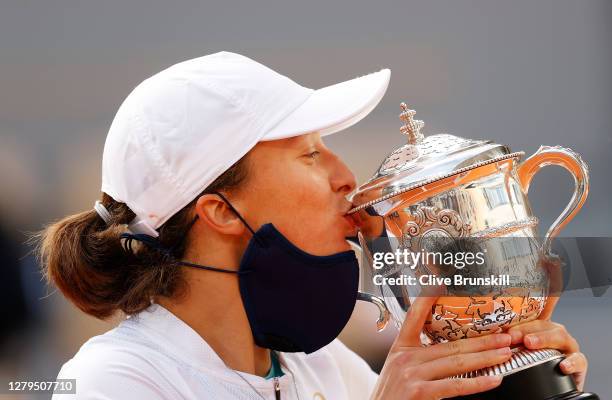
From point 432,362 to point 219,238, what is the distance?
1.48 ft

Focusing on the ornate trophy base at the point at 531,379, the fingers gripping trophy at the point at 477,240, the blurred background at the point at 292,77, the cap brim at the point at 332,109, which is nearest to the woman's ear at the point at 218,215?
the cap brim at the point at 332,109

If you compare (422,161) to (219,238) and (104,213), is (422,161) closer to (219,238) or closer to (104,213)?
(219,238)

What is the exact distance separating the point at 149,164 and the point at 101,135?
7.53ft

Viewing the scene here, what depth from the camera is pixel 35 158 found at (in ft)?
11.7

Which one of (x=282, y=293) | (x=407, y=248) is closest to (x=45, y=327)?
(x=282, y=293)

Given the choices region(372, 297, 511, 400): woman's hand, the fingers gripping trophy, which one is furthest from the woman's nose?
region(372, 297, 511, 400): woman's hand

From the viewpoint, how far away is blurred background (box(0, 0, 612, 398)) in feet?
10.8

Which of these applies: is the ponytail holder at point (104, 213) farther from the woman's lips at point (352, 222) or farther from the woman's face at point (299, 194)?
the woman's lips at point (352, 222)

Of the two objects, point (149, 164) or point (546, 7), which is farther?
point (546, 7)

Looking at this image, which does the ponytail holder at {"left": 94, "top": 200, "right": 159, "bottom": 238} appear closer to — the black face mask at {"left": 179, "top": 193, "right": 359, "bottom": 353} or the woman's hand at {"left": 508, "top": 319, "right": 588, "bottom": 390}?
the black face mask at {"left": 179, "top": 193, "right": 359, "bottom": 353}

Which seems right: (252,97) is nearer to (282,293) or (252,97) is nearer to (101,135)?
(282,293)

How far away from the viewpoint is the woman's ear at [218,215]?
1.46m

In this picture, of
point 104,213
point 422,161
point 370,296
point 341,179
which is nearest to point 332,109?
point 341,179

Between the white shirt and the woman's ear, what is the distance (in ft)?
0.59
